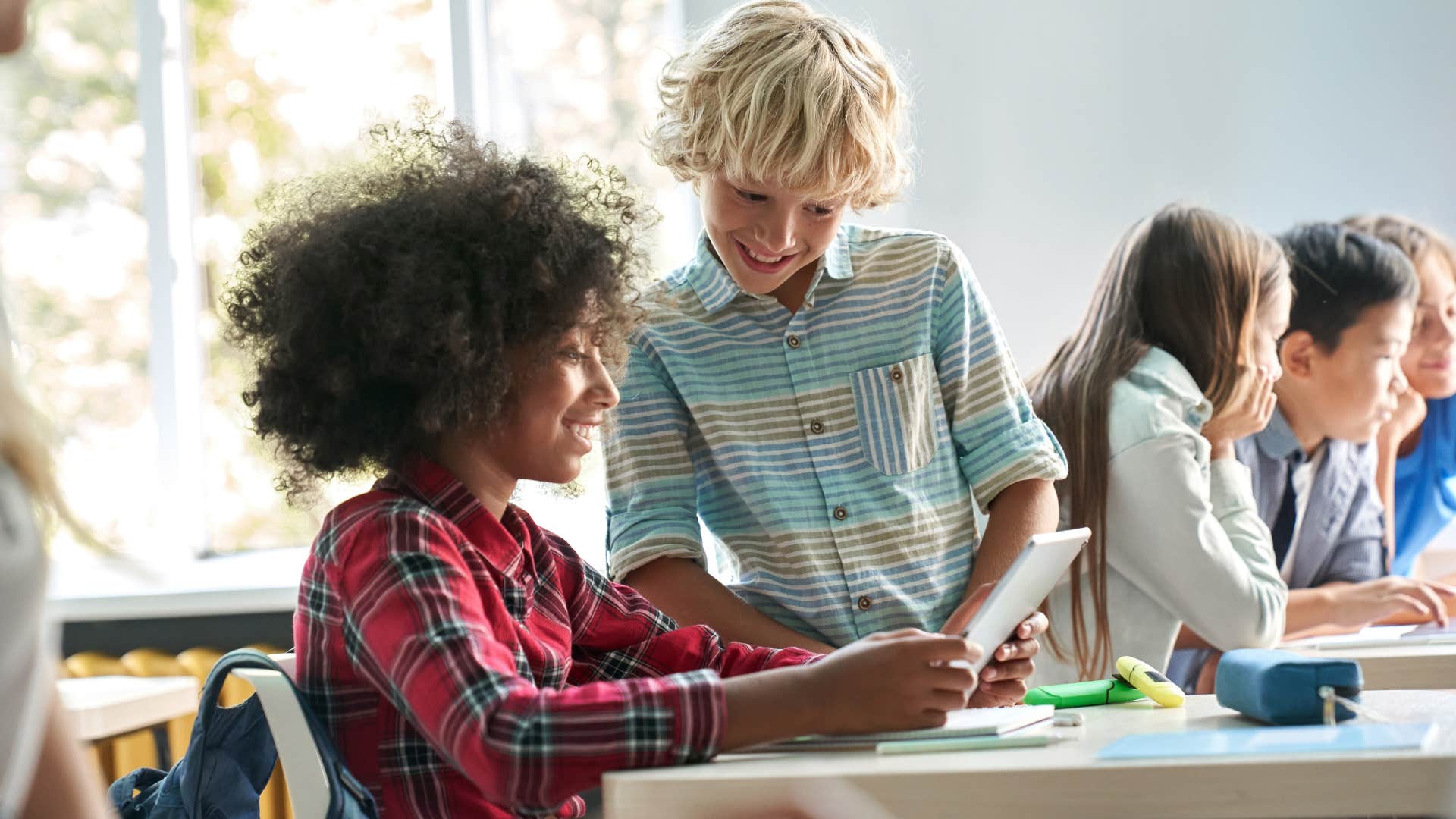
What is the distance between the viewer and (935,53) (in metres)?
2.86

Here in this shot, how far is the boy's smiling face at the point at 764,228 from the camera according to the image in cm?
160

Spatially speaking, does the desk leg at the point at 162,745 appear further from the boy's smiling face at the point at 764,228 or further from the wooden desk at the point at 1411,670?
the wooden desk at the point at 1411,670

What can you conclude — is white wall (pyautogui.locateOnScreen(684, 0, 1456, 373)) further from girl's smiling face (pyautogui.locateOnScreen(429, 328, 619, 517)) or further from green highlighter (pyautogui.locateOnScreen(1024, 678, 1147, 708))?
girl's smiling face (pyautogui.locateOnScreen(429, 328, 619, 517))

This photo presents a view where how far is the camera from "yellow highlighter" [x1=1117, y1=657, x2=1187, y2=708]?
1262mm

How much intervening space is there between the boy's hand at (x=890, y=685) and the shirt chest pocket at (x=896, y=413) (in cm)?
59

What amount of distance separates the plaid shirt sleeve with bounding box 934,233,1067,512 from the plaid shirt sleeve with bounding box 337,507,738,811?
740mm

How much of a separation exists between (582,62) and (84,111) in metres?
1.28

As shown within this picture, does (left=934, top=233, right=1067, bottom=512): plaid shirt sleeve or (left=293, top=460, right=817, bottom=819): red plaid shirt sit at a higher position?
(left=934, top=233, right=1067, bottom=512): plaid shirt sleeve

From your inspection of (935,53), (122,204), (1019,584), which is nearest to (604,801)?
(1019,584)

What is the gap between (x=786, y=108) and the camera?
5.14 ft

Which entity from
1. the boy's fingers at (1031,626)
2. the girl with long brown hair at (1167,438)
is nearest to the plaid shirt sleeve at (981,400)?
the boy's fingers at (1031,626)

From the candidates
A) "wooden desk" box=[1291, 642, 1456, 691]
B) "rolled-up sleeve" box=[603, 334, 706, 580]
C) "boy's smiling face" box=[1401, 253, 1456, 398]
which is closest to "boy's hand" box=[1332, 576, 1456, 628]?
"wooden desk" box=[1291, 642, 1456, 691]

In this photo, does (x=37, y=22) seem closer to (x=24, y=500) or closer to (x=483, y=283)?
(x=483, y=283)

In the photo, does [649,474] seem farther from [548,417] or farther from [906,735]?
[906,735]
